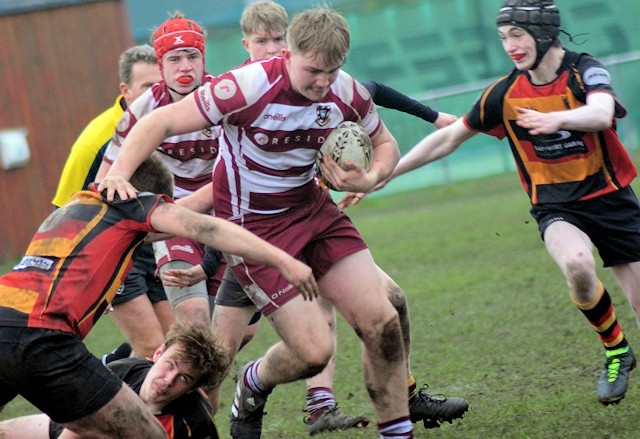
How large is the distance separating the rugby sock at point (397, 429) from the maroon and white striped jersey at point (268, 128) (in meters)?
1.08

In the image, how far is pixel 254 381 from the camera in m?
5.26

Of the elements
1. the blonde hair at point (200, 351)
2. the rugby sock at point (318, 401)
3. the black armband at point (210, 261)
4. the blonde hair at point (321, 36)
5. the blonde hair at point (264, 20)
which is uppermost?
the blonde hair at point (321, 36)

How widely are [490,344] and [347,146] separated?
108 inches

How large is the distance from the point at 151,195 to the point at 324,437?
1856 millimetres

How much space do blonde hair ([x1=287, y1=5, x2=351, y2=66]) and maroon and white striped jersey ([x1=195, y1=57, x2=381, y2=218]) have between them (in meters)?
0.19

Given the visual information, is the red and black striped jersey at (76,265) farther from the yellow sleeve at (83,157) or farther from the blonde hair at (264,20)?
the blonde hair at (264,20)

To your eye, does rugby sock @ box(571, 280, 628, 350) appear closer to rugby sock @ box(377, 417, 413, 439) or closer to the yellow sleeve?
rugby sock @ box(377, 417, 413, 439)

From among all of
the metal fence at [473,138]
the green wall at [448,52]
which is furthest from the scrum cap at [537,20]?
the green wall at [448,52]

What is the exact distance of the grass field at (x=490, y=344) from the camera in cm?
525

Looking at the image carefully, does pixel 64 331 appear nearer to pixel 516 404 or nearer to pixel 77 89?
pixel 516 404

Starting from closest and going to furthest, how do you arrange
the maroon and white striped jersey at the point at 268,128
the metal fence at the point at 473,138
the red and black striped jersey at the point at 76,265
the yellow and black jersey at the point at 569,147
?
the red and black striped jersey at the point at 76,265 → the maroon and white striped jersey at the point at 268,128 → the yellow and black jersey at the point at 569,147 → the metal fence at the point at 473,138

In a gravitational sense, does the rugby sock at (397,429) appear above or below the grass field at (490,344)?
above

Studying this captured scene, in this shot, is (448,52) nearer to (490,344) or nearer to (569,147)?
(490,344)

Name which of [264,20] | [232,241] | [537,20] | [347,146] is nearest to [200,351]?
[232,241]
